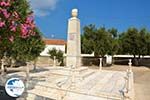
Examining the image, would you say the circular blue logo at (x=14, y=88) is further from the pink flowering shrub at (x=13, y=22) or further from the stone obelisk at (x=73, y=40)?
the stone obelisk at (x=73, y=40)

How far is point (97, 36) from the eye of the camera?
41.4 metres

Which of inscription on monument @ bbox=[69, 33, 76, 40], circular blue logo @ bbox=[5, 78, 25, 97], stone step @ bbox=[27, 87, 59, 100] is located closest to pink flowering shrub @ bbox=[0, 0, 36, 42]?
circular blue logo @ bbox=[5, 78, 25, 97]

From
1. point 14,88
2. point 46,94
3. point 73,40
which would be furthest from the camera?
point 73,40

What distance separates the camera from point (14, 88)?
7.18m

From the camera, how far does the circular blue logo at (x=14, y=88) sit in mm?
7117

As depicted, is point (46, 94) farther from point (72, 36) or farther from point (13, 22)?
point (72, 36)

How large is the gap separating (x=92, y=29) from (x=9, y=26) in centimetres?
3312

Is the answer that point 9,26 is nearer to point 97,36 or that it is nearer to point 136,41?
point 97,36

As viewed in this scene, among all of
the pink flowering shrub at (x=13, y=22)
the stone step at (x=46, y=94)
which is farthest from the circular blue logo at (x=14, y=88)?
the stone step at (x=46, y=94)

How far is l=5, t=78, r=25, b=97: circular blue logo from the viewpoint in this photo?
23.4ft

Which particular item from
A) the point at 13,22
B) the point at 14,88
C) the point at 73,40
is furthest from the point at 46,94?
the point at 73,40

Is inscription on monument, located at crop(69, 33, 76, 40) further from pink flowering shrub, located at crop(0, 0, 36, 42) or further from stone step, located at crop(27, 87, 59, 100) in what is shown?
pink flowering shrub, located at crop(0, 0, 36, 42)

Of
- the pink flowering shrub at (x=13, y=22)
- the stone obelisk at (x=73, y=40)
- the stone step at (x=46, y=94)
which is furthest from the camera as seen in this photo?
the stone obelisk at (x=73, y=40)

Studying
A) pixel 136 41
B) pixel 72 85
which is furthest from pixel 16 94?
pixel 136 41
